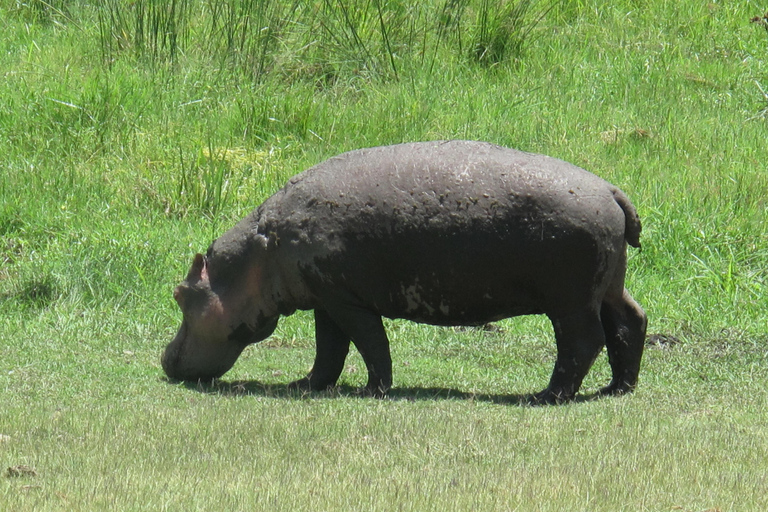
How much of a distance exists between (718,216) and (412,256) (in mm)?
5362

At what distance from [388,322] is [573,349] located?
10.1 ft

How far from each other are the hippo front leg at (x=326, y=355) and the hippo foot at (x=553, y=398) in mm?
1282

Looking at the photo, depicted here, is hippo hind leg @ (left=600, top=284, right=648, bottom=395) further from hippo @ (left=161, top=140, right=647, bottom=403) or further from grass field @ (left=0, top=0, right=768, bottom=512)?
grass field @ (left=0, top=0, right=768, bottom=512)

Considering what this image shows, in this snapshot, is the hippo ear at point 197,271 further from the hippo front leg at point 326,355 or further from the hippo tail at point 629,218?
the hippo tail at point 629,218

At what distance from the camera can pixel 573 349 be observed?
668cm

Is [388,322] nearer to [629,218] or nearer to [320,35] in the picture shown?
[629,218]

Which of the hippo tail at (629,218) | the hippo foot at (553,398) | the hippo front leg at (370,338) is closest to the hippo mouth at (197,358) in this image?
the hippo front leg at (370,338)

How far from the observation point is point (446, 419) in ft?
19.6

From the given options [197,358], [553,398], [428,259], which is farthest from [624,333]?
[197,358]

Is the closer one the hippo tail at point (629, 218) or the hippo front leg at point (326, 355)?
the hippo tail at point (629, 218)

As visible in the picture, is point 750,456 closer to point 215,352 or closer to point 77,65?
point 215,352

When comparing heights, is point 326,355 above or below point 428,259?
below

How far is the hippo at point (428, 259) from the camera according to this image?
6.43 m

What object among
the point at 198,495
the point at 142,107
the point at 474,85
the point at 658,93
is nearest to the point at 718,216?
the point at 658,93
